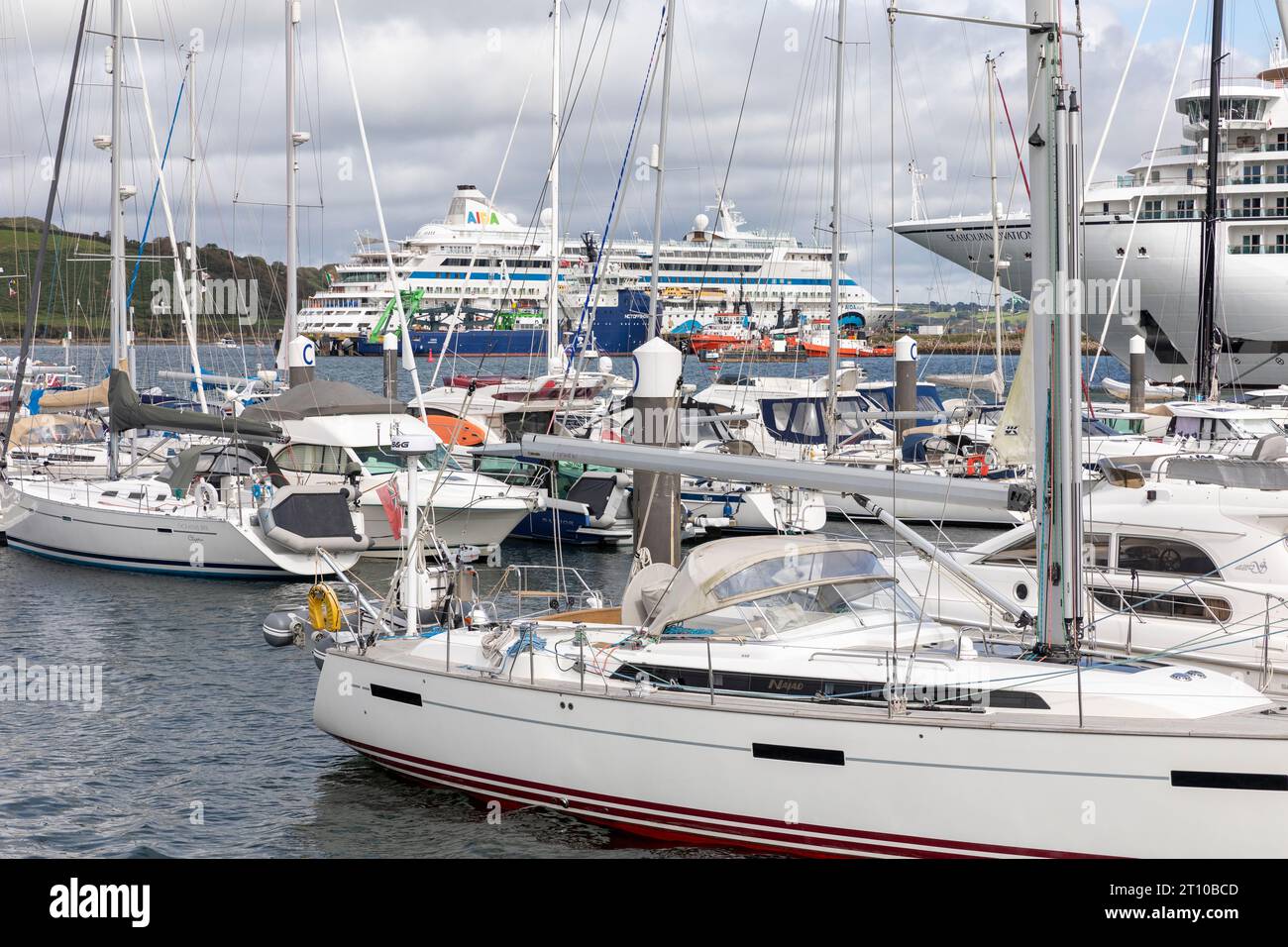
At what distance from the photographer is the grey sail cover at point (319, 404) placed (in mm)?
24219

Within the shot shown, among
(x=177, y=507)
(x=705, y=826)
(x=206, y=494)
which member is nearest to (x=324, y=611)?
(x=705, y=826)

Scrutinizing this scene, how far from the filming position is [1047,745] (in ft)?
28.1

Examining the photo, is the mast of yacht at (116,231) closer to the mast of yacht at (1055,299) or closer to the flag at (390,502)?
the flag at (390,502)

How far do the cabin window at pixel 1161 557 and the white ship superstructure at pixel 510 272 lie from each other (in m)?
94.6

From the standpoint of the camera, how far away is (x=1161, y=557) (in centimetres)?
1285

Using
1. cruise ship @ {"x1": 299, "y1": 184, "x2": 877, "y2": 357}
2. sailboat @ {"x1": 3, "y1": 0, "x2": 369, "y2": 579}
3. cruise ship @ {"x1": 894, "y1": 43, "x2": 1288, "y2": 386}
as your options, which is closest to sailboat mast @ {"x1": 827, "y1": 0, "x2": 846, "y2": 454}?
sailboat @ {"x1": 3, "y1": 0, "x2": 369, "y2": 579}

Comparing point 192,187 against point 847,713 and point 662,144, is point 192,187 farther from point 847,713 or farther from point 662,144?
point 847,713

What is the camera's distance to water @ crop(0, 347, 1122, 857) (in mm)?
10633

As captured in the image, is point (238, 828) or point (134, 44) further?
point (134, 44)

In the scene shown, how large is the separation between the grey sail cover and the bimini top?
14.8 meters

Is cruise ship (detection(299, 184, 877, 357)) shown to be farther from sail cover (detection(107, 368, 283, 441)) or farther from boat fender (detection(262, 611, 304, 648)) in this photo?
boat fender (detection(262, 611, 304, 648))
